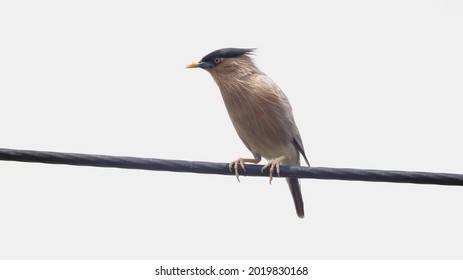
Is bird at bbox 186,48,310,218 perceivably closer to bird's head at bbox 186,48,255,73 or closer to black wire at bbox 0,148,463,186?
bird's head at bbox 186,48,255,73

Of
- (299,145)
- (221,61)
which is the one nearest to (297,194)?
(299,145)

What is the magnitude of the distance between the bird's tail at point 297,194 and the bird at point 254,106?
15.7 inches

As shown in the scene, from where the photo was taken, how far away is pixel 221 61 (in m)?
6.86

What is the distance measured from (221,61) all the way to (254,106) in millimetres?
743

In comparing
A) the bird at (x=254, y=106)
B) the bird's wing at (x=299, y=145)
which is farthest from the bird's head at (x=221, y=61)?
the bird's wing at (x=299, y=145)

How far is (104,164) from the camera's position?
4.09 metres

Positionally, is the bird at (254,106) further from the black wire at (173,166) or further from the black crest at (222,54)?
the black wire at (173,166)

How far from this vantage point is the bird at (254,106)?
6488 mm

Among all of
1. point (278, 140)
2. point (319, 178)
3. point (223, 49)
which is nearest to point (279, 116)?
point (278, 140)

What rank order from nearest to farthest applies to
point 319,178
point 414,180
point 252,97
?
point 414,180
point 319,178
point 252,97

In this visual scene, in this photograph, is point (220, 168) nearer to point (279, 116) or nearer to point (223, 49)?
point (279, 116)

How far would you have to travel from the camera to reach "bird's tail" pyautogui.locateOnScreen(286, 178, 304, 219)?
738cm

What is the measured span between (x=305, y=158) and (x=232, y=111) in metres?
0.99

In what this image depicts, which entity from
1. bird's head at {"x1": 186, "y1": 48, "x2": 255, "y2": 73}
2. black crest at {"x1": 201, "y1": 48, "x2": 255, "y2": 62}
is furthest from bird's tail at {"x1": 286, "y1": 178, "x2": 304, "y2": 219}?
black crest at {"x1": 201, "y1": 48, "x2": 255, "y2": 62}
